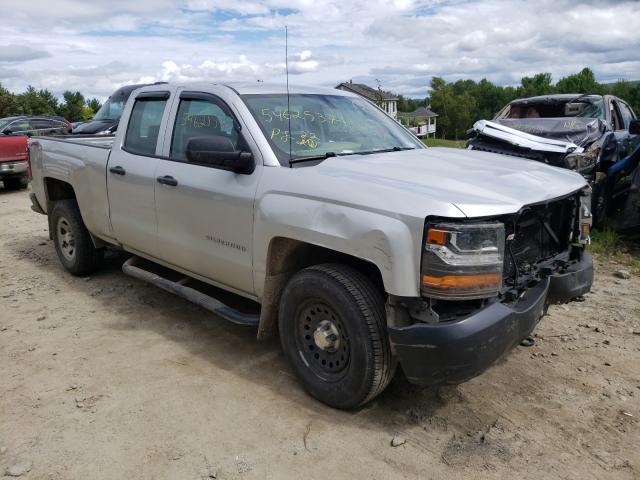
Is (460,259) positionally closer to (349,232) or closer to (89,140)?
(349,232)

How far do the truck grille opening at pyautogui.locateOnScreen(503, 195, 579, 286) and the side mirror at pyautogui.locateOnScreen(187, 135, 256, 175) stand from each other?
5.27 ft

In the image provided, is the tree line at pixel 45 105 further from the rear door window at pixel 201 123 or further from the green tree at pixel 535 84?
the green tree at pixel 535 84

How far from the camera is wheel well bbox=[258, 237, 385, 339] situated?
135 inches

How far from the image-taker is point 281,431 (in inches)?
122

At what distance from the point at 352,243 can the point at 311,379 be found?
985 millimetres

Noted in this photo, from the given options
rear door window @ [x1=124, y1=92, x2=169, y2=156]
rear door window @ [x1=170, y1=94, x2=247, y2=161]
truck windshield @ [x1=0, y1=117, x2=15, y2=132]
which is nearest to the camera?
rear door window @ [x1=170, y1=94, x2=247, y2=161]

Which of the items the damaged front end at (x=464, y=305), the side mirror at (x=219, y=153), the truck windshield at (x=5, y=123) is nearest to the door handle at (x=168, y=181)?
the side mirror at (x=219, y=153)

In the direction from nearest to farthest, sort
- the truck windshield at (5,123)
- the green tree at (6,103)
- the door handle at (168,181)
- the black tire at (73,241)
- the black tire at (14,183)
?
the door handle at (168,181), the black tire at (73,241), the black tire at (14,183), the truck windshield at (5,123), the green tree at (6,103)

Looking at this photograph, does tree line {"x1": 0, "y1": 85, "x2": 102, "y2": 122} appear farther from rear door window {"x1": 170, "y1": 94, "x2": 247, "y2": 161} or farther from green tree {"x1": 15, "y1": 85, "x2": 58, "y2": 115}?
rear door window {"x1": 170, "y1": 94, "x2": 247, "y2": 161}

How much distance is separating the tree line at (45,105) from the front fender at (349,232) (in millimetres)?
49065

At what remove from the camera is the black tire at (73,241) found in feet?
18.5

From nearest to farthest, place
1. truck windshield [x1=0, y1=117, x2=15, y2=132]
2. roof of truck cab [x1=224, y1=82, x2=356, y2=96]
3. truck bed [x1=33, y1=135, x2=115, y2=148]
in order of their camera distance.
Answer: roof of truck cab [x1=224, y1=82, x2=356, y2=96] → truck bed [x1=33, y1=135, x2=115, y2=148] → truck windshield [x1=0, y1=117, x2=15, y2=132]

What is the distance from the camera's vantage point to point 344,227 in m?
2.95

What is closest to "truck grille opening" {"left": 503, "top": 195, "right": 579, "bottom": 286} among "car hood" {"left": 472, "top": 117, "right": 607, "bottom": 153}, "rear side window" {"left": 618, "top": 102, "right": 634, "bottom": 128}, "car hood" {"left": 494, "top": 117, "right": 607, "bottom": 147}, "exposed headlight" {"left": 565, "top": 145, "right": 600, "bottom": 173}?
"car hood" {"left": 472, "top": 117, "right": 607, "bottom": 153}
